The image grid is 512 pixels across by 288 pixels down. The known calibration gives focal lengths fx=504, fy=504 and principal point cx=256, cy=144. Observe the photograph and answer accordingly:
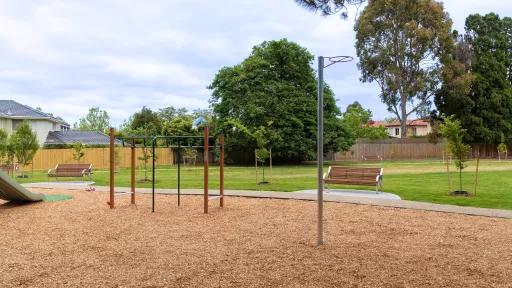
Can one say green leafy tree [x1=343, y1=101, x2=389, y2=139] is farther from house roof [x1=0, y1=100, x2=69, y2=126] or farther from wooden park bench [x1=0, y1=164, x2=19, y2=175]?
wooden park bench [x1=0, y1=164, x2=19, y2=175]

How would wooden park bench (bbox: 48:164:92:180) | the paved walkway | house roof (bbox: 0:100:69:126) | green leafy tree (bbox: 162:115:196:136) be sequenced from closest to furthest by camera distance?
1. the paved walkway
2. wooden park bench (bbox: 48:164:92:180)
3. house roof (bbox: 0:100:69:126)
4. green leafy tree (bbox: 162:115:196:136)

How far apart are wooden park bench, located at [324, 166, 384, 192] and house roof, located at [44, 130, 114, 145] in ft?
121

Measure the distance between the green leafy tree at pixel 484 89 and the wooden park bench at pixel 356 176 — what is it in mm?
36097

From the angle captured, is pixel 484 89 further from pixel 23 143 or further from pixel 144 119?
pixel 23 143

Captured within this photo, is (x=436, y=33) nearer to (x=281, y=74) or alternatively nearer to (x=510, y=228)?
(x=281, y=74)

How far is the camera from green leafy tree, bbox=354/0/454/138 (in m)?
44.3

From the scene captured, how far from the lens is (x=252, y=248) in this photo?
23.6 ft

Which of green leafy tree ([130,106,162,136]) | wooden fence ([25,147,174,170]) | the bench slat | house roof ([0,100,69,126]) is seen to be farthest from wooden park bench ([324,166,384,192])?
green leafy tree ([130,106,162,136])

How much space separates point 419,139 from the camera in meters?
52.0

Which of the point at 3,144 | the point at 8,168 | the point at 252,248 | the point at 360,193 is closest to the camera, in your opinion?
the point at 252,248

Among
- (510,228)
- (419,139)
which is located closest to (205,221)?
(510,228)

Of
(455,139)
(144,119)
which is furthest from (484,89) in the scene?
(455,139)

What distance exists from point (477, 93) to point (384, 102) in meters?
10.1

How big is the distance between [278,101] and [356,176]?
21.5m
